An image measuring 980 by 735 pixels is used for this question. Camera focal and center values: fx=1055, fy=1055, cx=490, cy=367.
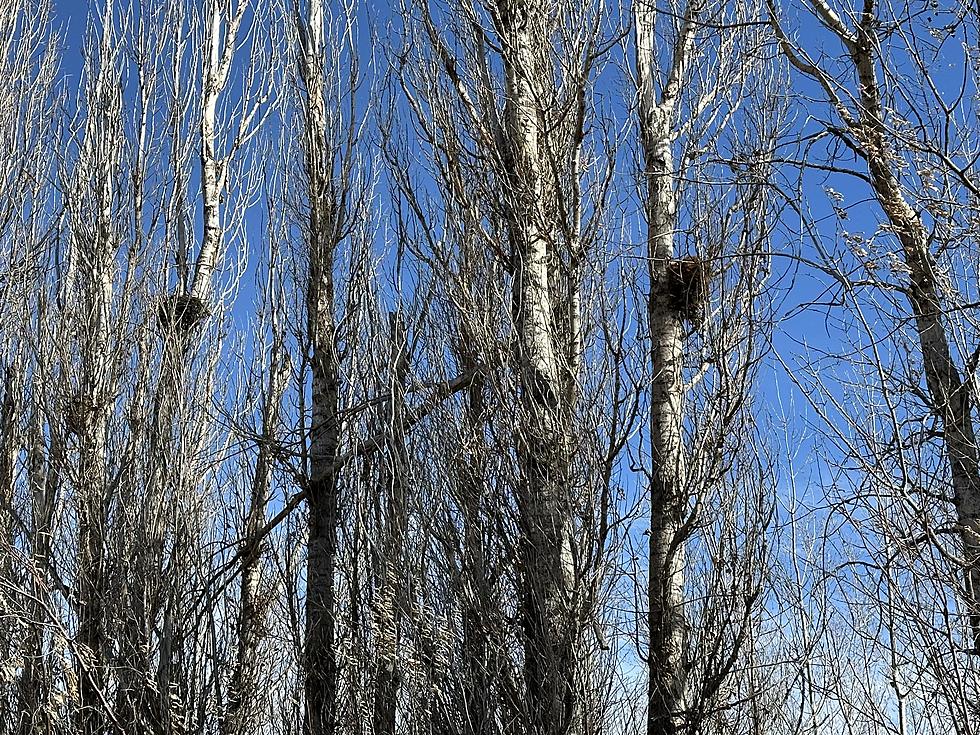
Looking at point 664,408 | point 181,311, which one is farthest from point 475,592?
point 181,311

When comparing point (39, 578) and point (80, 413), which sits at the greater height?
point (80, 413)

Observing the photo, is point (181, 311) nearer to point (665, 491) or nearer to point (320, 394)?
point (320, 394)

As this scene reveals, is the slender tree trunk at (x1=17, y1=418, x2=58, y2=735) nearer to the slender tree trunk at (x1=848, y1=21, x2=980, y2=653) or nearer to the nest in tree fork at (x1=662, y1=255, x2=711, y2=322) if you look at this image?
the nest in tree fork at (x1=662, y1=255, x2=711, y2=322)

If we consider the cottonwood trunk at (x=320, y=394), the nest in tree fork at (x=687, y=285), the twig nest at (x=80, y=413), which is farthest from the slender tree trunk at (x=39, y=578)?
the nest in tree fork at (x=687, y=285)

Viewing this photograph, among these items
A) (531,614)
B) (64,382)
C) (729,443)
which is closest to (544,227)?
(729,443)

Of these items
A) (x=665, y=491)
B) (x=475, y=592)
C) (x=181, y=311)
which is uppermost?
(x=181, y=311)

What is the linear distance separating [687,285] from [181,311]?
426 centimetres

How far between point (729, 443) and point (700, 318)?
832mm

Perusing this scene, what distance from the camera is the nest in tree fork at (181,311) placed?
8375mm

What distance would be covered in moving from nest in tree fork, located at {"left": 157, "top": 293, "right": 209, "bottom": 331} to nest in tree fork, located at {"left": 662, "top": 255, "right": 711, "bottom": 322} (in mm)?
3978

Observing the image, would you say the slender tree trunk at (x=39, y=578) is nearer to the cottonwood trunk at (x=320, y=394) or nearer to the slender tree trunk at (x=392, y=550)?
the cottonwood trunk at (x=320, y=394)

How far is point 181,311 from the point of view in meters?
8.59

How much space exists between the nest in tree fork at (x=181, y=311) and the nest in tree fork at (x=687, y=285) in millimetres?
→ 3978

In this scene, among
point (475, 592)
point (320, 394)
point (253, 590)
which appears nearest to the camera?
point (475, 592)
